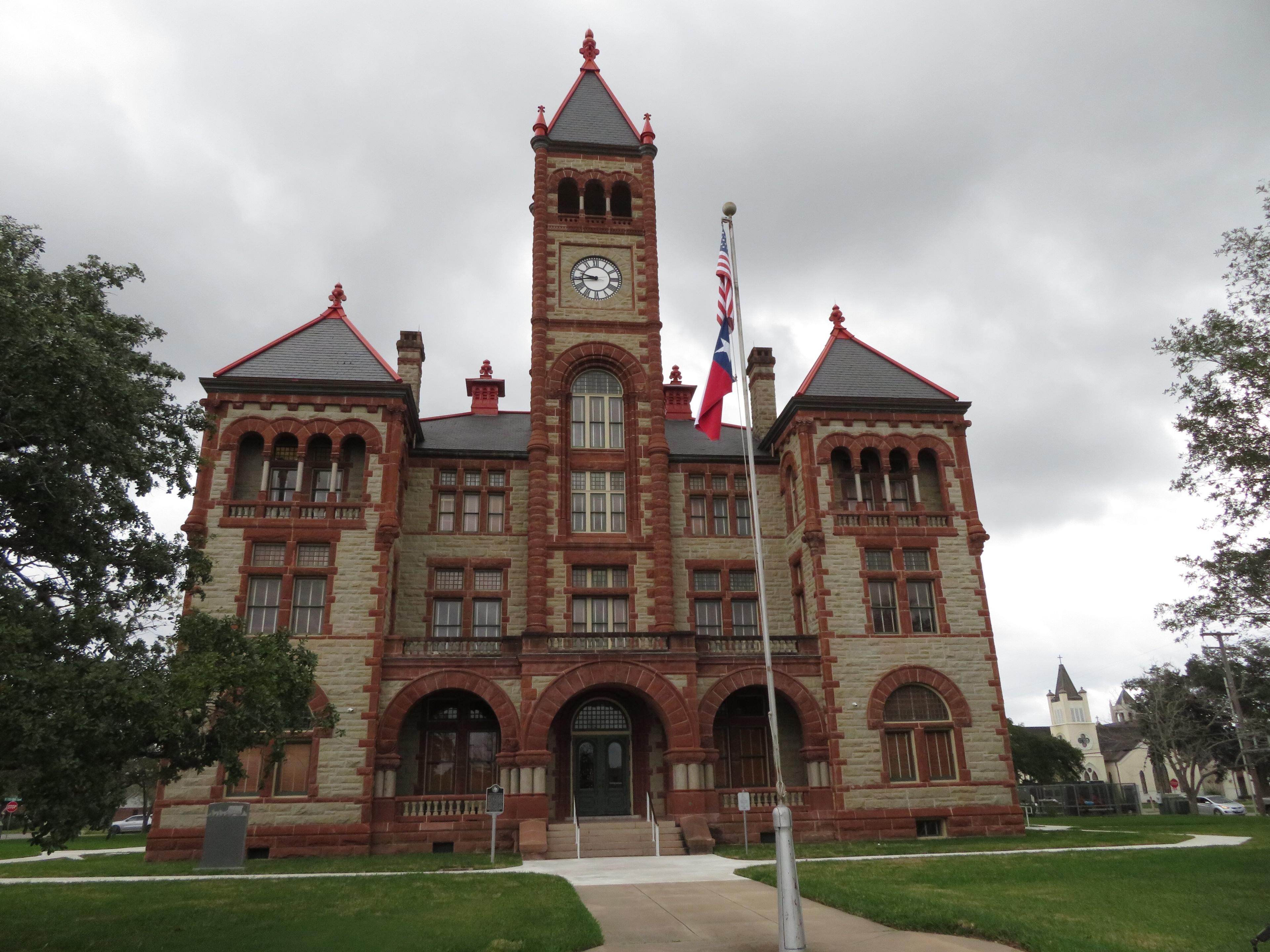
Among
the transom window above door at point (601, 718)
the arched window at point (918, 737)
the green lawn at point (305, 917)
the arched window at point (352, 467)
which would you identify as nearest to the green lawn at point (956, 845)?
the arched window at point (918, 737)

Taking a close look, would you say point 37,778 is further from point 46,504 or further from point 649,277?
point 649,277

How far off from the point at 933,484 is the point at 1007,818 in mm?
11754

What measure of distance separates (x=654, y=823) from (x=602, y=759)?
4293 mm

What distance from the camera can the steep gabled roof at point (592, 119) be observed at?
38.1 meters

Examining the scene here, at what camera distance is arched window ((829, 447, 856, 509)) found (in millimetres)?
33062

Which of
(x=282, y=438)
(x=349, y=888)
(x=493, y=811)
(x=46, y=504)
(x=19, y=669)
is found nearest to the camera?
(x=19, y=669)

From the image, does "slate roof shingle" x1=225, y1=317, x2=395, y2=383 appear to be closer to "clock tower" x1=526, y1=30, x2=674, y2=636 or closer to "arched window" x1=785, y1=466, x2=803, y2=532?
"clock tower" x1=526, y1=30, x2=674, y2=636

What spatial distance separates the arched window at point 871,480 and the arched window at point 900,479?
0.39 meters

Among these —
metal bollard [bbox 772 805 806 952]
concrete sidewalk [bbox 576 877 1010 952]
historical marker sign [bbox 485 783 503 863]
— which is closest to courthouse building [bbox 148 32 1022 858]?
historical marker sign [bbox 485 783 503 863]

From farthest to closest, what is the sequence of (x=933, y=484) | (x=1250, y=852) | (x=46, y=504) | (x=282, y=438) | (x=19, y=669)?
(x=933, y=484)
(x=282, y=438)
(x=1250, y=852)
(x=46, y=504)
(x=19, y=669)

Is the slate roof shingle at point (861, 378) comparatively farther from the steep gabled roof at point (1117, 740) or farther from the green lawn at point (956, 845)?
the steep gabled roof at point (1117, 740)

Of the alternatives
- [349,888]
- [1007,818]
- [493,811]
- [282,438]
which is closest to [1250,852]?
[1007,818]

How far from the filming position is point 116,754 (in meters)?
11.6

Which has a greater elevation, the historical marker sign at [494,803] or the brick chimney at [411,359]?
the brick chimney at [411,359]
